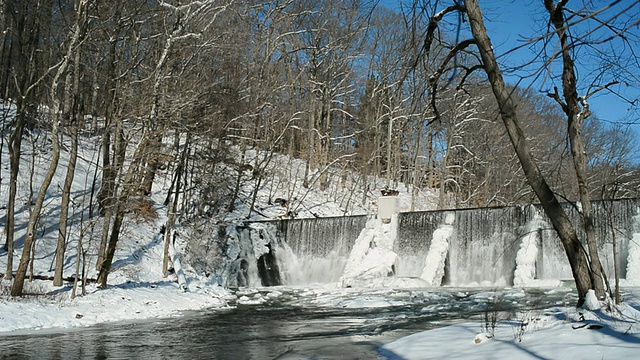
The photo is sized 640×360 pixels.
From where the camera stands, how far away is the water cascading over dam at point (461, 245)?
18062 millimetres

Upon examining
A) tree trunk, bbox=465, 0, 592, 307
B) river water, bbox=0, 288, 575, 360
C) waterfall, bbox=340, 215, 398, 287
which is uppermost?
tree trunk, bbox=465, 0, 592, 307

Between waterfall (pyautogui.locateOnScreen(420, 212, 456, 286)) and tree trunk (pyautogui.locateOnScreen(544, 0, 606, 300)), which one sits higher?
tree trunk (pyautogui.locateOnScreen(544, 0, 606, 300))

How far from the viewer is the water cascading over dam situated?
18.1 metres

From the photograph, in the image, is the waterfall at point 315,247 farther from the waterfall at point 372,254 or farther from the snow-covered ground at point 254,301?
the snow-covered ground at point 254,301

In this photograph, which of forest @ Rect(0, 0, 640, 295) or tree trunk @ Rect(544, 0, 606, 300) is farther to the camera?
forest @ Rect(0, 0, 640, 295)

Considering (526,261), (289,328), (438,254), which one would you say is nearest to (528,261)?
(526,261)

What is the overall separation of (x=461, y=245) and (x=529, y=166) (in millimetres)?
13916

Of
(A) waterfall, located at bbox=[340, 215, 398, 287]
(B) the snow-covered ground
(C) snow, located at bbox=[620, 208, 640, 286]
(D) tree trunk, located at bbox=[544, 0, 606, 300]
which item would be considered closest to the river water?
(B) the snow-covered ground

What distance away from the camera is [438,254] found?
21000 millimetres

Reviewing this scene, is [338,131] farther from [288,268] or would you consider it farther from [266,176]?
[288,268]

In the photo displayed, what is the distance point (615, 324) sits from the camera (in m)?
5.82

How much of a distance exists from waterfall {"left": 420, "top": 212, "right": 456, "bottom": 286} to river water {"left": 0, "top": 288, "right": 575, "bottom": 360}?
2.68 meters

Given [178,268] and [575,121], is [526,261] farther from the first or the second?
[575,121]

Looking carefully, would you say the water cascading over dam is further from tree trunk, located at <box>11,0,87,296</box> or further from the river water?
tree trunk, located at <box>11,0,87,296</box>
